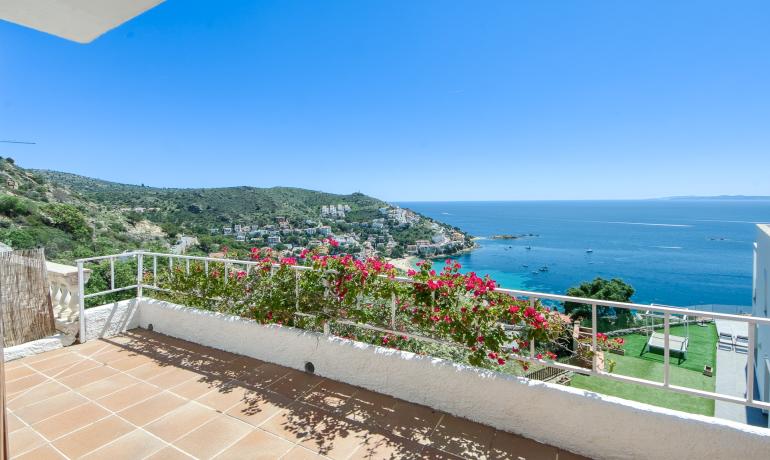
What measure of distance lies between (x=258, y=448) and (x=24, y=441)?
161 centimetres

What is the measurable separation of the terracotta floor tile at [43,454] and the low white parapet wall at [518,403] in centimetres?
164

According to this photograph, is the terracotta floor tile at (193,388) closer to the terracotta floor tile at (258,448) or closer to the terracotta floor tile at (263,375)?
the terracotta floor tile at (263,375)

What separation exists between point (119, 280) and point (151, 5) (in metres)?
7.08

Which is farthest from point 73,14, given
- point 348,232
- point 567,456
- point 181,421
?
point 348,232

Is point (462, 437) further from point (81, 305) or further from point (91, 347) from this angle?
point (81, 305)

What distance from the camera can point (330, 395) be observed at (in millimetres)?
3078

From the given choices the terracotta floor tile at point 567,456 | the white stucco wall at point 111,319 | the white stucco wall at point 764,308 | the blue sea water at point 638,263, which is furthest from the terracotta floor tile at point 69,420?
the blue sea water at point 638,263

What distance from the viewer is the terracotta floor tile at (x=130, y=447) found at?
2309 millimetres

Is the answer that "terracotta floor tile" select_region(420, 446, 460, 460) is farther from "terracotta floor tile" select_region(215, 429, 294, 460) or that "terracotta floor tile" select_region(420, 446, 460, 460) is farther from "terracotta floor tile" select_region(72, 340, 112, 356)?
"terracotta floor tile" select_region(72, 340, 112, 356)

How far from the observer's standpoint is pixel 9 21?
63.2 inches

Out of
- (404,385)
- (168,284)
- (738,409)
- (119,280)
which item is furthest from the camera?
(738,409)

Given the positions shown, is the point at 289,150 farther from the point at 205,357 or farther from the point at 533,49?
the point at 205,357

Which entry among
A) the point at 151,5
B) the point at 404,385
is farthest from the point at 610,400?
the point at 151,5

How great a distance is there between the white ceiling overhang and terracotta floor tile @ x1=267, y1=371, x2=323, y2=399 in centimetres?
275
